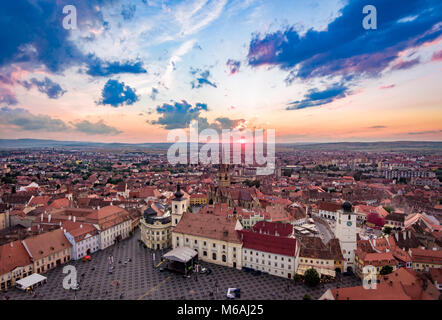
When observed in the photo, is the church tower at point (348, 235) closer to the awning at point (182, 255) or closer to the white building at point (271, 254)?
the white building at point (271, 254)

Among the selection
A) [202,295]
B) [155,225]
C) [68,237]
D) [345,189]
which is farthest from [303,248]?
[345,189]

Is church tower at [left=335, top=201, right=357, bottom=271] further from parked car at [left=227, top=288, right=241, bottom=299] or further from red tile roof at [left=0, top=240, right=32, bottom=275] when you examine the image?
red tile roof at [left=0, top=240, right=32, bottom=275]

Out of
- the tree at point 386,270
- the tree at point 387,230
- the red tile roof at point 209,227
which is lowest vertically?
the tree at point 387,230

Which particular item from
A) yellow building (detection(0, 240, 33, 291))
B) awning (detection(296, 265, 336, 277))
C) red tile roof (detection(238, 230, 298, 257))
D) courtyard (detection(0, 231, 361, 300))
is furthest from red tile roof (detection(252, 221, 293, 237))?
yellow building (detection(0, 240, 33, 291))

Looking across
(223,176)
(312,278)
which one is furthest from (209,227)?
(223,176)

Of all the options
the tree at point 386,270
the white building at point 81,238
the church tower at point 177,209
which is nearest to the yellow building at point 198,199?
the church tower at point 177,209

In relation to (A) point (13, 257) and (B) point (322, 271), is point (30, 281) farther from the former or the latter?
(B) point (322, 271)
